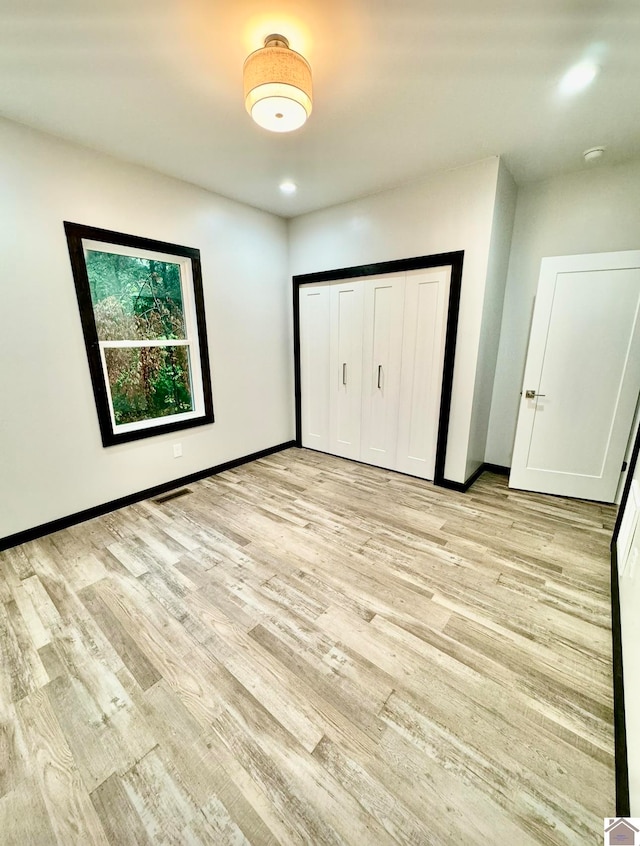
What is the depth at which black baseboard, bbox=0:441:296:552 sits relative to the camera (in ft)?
7.46

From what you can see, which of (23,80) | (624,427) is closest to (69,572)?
(23,80)

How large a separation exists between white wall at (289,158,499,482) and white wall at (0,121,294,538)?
3.37ft

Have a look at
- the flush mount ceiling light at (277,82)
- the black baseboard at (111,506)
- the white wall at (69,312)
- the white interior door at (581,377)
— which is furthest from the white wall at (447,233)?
the black baseboard at (111,506)

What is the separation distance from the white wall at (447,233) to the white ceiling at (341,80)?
187 mm

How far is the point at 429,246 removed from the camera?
283cm

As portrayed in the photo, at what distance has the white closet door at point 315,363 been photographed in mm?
3723

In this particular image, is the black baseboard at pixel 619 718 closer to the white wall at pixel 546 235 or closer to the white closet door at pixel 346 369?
the white wall at pixel 546 235

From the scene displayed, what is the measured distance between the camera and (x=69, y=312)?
7.58 ft

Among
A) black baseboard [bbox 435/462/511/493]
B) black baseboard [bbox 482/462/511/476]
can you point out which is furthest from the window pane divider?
black baseboard [bbox 482/462/511/476]

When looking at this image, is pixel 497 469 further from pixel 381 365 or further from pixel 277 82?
pixel 277 82

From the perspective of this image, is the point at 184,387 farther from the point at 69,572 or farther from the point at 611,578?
the point at 611,578

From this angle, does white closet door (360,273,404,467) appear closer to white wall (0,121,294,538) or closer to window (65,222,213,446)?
white wall (0,121,294,538)

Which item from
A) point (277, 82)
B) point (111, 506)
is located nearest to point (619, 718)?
point (277, 82)

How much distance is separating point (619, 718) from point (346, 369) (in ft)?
10.2
